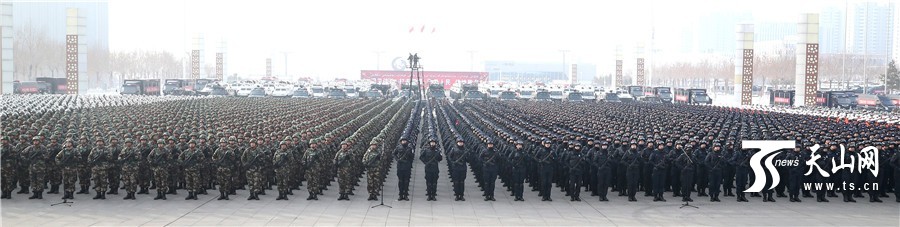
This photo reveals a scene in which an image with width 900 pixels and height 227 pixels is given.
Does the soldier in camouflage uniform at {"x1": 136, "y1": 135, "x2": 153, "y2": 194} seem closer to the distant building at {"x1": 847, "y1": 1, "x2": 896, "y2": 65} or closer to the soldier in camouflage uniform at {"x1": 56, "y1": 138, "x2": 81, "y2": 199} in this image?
the soldier in camouflage uniform at {"x1": 56, "y1": 138, "x2": 81, "y2": 199}

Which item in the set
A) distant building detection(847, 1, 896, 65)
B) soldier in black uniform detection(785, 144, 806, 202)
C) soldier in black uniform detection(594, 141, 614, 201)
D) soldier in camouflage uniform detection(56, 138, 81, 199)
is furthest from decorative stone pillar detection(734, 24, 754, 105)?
distant building detection(847, 1, 896, 65)

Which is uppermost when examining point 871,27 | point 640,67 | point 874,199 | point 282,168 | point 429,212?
point 871,27

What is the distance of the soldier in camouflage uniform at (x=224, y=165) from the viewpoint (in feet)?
53.8

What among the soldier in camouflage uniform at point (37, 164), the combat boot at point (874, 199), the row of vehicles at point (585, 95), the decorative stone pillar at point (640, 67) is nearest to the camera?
the soldier in camouflage uniform at point (37, 164)

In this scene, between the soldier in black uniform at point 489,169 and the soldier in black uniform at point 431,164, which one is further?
the soldier in black uniform at point 489,169

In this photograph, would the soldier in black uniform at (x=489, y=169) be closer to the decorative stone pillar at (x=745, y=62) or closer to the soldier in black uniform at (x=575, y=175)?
the soldier in black uniform at (x=575, y=175)

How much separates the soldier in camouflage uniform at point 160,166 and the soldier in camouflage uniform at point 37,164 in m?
1.56

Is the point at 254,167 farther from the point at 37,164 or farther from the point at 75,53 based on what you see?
the point at 75,53

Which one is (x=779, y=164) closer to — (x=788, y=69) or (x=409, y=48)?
(x=788, y=69)

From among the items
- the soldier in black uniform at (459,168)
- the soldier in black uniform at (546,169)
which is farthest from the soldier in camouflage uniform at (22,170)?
the soldier in black uniform at (546,169)

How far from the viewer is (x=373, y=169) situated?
16625mm

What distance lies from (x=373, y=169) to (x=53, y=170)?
5.02 m

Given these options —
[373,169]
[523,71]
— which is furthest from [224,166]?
[523,71]

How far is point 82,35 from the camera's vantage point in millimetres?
67938
